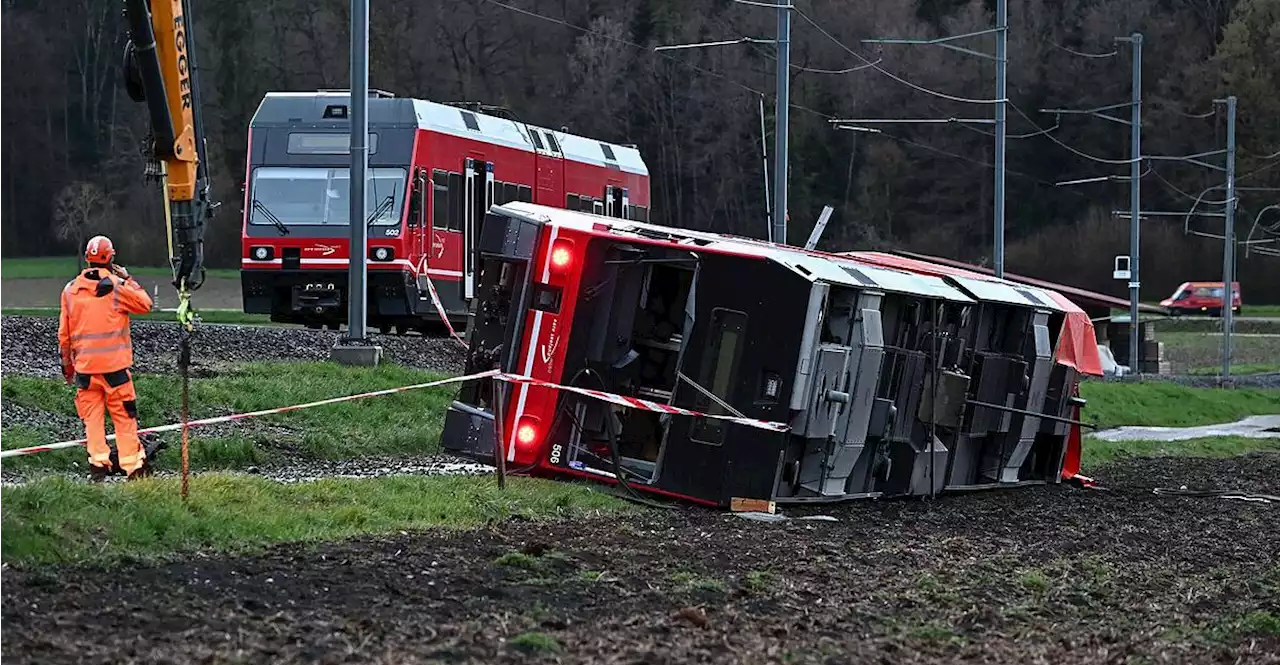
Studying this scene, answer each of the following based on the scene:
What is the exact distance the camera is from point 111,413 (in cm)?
1388

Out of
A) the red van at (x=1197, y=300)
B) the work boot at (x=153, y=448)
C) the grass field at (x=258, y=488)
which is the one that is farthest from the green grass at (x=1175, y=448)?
the red van at (x=1197, y=300)

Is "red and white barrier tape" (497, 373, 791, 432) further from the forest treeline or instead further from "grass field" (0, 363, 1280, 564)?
the forest treeline

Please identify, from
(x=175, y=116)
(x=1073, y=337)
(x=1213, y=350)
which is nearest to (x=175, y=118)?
(x=175, y=116)

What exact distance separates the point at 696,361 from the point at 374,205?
13795 millimetres

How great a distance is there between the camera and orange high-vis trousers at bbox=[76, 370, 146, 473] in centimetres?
1375

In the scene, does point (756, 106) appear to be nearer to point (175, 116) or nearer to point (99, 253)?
point (175, 116)

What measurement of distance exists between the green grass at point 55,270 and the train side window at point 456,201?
39.0 m

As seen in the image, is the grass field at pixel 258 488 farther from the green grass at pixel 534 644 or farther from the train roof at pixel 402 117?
the train roof at pixel 402 117

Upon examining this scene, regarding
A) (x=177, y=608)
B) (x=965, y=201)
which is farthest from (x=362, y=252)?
(x=965, y=201)

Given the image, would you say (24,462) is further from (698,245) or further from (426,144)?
(426,144)

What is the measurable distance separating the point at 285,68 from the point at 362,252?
5807 centimetres

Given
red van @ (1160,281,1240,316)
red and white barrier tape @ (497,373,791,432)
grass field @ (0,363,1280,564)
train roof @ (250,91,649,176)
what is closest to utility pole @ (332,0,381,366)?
grass field @ (0,363,1280,564)

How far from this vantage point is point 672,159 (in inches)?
3250

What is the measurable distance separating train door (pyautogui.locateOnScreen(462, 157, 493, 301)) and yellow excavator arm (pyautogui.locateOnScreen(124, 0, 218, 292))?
1317 centimetres
